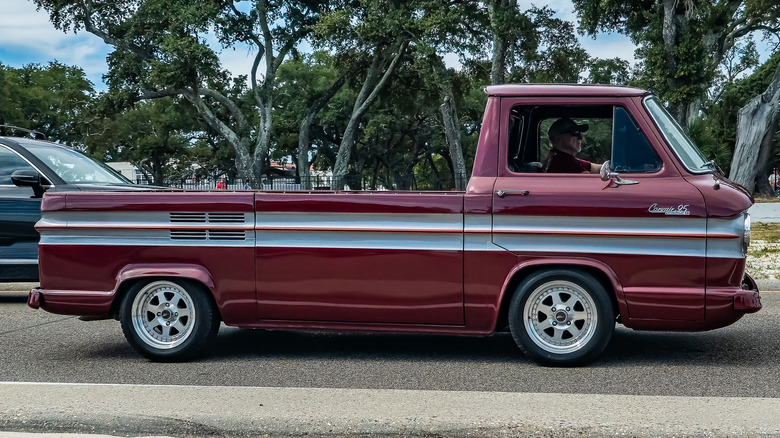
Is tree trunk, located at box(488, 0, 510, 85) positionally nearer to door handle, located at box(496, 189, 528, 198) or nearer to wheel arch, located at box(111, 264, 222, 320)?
door handle, located at box(496, 189, 528, 198)

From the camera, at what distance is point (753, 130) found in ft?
110

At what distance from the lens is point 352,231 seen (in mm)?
6430

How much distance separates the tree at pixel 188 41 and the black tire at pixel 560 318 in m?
37.1

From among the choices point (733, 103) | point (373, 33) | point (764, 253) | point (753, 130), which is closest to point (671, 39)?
point (753, 130)

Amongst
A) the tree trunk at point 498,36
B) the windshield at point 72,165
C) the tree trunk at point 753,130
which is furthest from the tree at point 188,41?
the windshield at point 72,165

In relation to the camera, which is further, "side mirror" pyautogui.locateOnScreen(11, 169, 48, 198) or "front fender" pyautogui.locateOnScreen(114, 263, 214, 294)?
"side mirror" pyautogui.locateOnScreen(11, 169, 48, 198)

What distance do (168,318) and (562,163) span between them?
3.22m

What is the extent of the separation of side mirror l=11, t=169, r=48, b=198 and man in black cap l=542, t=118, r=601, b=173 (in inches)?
244

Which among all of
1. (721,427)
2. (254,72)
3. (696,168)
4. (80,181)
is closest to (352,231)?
(696,168)

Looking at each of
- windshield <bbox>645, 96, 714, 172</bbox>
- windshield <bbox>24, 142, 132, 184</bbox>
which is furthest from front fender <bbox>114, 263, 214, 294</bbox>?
windshield <bbox>24, 142, 132, 184</bbox>

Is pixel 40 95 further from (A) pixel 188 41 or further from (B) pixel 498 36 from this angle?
(B) pixel 498 36

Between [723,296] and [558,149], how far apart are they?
64.2 inches

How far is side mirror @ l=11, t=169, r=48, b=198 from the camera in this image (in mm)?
9969

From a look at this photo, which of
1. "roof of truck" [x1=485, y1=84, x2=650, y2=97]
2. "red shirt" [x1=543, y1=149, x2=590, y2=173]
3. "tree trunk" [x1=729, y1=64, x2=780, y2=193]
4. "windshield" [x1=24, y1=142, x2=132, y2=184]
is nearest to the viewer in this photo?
"roof of truck" [x1=485, y1=84, x2=650, y2=97]
